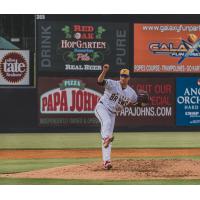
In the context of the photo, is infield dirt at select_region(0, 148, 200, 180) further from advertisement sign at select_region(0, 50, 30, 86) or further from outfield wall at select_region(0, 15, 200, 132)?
advertisement sign at select_region(0, 50, 30, 86)

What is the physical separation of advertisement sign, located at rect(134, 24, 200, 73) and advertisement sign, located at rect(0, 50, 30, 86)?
2782 mm

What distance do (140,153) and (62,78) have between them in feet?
15.9

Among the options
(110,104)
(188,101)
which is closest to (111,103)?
(110,104)

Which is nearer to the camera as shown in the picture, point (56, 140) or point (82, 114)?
point (56, 140)

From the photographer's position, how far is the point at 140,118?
15109 mm

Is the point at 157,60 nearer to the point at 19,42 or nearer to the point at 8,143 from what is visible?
the point at 19,42

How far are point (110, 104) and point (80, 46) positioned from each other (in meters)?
6.80

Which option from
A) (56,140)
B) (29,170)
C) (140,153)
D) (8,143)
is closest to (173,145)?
(140,153)

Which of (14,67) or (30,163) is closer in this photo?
(30,163)

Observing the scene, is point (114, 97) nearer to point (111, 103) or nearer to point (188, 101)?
point (111, 103)

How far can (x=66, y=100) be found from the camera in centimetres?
1495

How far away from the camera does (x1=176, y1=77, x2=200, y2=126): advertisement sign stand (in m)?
15.0

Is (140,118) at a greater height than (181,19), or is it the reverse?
(181,19)

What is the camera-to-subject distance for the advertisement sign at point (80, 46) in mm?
14656
